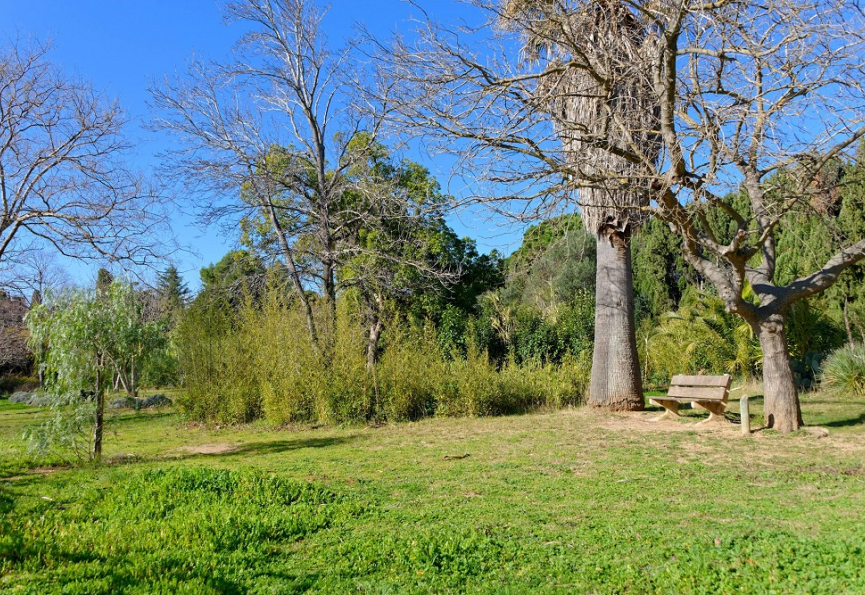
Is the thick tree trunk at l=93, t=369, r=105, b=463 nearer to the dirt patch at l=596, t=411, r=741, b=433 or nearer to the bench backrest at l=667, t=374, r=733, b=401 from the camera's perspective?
the dirt patch at l=596, t=411, r=741, b=433

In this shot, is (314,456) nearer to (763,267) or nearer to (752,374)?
(763,267)

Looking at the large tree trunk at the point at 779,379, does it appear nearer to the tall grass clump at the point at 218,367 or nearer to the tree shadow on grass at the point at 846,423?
the tree shadow on grass at the point at 846,423

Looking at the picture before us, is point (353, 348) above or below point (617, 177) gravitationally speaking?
below

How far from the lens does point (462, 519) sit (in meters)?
5.20

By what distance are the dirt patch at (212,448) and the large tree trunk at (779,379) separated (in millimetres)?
8326

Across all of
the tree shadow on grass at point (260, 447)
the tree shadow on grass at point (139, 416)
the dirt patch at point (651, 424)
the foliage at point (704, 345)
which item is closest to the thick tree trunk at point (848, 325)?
the foliage at point (704, 345)

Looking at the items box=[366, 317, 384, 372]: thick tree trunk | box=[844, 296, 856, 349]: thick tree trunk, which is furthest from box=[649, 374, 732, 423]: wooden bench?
box=[366, 317, 384, 372]: thick tree trunk

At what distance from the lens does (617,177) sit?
27.4 ft

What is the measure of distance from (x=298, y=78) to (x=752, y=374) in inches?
524

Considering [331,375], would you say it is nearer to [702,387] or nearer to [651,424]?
[651,424]

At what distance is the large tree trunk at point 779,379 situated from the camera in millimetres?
9203

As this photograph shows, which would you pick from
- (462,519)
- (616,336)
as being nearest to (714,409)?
(616,336)

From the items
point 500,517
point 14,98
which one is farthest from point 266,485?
point 14,98

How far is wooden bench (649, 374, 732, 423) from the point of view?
10250 mm
